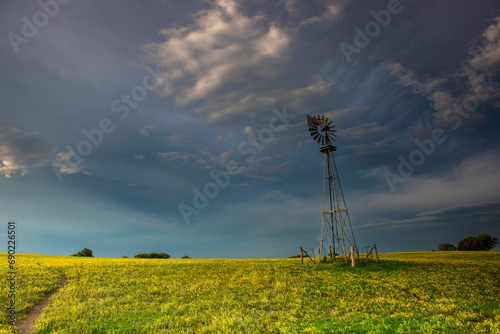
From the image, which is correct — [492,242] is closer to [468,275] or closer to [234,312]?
[468,275]

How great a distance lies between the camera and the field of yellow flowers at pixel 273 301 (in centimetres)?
1695

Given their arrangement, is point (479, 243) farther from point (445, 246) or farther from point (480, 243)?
point (445, 246)

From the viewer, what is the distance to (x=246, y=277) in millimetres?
31766

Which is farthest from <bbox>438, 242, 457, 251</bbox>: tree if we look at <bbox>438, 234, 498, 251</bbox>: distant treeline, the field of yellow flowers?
the field of yellow flowers

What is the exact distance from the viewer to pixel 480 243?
9881cm

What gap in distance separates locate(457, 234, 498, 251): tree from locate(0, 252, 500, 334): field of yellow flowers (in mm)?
82995

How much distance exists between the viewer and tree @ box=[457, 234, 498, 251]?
97250 millimetres

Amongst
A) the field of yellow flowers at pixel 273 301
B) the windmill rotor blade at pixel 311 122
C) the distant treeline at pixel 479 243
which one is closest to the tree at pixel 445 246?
the distant treeline at pixel 479 243

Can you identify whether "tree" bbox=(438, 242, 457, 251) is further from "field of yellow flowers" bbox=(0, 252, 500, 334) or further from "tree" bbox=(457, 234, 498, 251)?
"field of yellow flowers" bbox=(0, 252, 500, 334)

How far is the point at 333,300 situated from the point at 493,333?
992 cm

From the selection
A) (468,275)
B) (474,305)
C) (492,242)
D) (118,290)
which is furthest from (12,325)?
(492,242)

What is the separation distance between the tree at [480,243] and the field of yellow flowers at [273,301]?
8299 centimetres

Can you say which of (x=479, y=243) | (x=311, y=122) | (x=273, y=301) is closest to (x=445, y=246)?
(x=479, y=243)

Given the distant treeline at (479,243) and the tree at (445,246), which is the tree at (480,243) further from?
the tree at (445,246)
